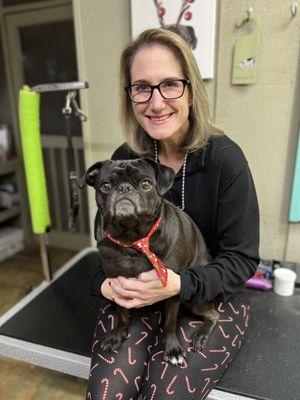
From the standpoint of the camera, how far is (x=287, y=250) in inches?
72.7

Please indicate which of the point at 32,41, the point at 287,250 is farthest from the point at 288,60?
the point at 32,41

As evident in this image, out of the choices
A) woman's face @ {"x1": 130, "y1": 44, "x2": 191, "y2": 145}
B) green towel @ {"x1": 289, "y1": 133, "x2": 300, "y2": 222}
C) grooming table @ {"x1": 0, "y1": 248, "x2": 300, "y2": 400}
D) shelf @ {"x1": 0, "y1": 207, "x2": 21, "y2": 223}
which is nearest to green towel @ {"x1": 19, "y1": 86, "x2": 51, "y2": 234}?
grooming table @ {"x1": 0, "y1": 248, "x2": 300, "y2": 400}

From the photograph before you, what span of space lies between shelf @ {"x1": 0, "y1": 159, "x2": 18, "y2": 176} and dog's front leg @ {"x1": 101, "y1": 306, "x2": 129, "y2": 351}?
1.87m

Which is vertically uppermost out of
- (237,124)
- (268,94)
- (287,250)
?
(268,94)

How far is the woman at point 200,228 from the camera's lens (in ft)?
3.27

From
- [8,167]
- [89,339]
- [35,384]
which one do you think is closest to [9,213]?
[8,167]

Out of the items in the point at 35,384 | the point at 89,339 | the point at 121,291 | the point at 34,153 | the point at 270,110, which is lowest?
the point at 35,384

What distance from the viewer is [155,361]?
3.37 feet

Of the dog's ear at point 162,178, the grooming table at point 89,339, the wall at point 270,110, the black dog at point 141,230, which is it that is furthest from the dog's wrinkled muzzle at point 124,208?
the wall at point 270,110

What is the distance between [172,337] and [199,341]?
9cm

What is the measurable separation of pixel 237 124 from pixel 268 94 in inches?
7.8

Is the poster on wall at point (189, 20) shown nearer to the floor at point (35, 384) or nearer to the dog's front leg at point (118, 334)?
the dog's front leg at point (118, 334)

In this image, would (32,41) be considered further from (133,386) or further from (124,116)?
(133,386)

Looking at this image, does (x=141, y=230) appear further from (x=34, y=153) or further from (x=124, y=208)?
(x=34, y=153)
